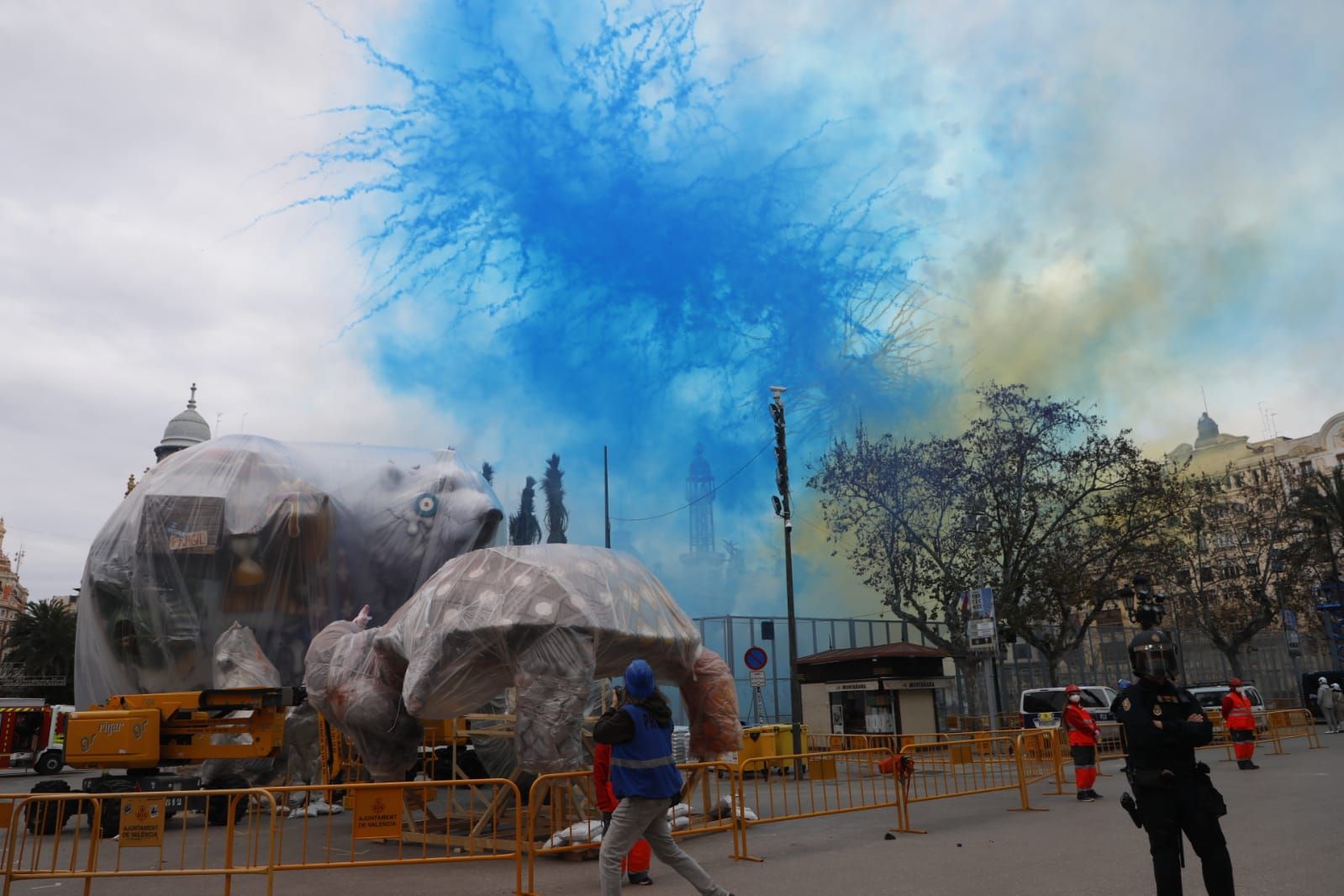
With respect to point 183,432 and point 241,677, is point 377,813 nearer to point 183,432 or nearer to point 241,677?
point 241,677

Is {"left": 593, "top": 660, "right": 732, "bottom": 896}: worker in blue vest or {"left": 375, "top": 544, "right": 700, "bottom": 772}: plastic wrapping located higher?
{"left": 375, "top": 544, "right": 700, "bottom": 772}: plastic wrapping

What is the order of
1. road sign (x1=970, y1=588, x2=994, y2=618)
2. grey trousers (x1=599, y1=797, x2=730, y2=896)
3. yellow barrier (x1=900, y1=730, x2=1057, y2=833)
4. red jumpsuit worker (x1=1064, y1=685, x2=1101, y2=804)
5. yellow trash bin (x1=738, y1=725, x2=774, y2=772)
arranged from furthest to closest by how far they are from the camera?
yellow trash bin (x1=738, y1=725, x2=774, y2=772), road sign (x1=970, y1=588, x2=994, y2=618), red jumpsuit worker (x1=1064, y1=685, x2=1101, y2=804), yellow barrier (x1=900, y1=730, x2=1057, y2=833), grey trousers (x1=599, y1=797, x2=730, y2=896)

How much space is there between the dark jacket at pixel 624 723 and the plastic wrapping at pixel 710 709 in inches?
232

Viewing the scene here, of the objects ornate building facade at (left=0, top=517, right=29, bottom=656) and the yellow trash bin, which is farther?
ornate building facade at (left=0, top=517, right=29, bottom=656)

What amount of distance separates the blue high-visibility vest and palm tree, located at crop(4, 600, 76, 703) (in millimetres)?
48659

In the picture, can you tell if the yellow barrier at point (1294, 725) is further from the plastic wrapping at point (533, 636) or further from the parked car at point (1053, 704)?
the plastic wrapping at point (533, 636)

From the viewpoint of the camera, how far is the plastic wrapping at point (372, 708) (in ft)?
38.6

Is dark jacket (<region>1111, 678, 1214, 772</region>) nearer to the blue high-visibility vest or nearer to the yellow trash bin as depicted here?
the blue high-visibility vest

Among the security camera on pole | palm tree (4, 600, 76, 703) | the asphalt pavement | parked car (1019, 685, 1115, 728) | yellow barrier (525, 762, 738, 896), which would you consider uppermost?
palm tree (4, 600, 76, 703)

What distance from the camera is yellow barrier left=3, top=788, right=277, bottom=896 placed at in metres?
7.17

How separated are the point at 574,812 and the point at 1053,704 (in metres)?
17.4

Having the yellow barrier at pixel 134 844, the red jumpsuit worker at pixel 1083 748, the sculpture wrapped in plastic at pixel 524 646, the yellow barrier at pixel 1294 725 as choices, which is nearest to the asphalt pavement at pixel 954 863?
the yellow barrier at pixel 134 844

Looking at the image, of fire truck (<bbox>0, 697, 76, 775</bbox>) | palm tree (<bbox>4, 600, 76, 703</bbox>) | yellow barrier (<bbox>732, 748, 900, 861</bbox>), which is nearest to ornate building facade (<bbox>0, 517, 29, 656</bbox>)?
palm tree (<bbox>4, 600, 76, 703</bbox>)

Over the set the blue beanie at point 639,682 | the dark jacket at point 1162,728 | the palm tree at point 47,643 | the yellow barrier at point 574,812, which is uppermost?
the palm tree at point 47,643
